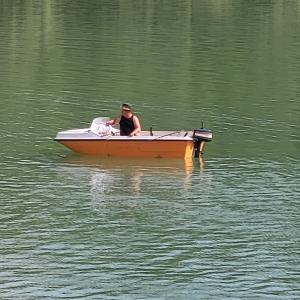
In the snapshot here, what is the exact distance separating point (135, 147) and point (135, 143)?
0.53ft

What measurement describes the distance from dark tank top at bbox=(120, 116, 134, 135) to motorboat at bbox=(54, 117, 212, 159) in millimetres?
222

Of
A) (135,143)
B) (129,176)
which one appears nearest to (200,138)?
(135,143)

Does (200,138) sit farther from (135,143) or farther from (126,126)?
(126,126)

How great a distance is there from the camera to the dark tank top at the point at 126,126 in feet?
118

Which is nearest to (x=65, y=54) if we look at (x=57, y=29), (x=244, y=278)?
(x=57, y=29)

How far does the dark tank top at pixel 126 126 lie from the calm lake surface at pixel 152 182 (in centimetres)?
100

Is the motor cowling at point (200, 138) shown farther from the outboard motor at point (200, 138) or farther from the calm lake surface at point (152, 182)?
the calm lake surface at point (152, 182)

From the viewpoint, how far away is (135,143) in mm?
35656

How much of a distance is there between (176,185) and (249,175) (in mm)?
2729

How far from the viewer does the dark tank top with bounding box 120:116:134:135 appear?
3591cm

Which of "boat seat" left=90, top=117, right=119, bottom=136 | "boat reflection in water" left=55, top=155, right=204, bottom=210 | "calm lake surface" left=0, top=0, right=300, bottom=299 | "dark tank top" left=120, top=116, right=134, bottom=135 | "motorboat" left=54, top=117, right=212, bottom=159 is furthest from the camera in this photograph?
"boat seat" left=90, top=117, right=119, bottom=136

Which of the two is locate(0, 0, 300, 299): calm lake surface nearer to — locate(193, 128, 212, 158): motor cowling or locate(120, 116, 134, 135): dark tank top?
Answer: locate(193, 128, 212, 158): motor cowling

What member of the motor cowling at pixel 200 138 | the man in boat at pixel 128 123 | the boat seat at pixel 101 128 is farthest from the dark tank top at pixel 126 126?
the motor cowling at pixel 200 138

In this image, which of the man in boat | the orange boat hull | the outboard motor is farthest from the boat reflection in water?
the man in boat
